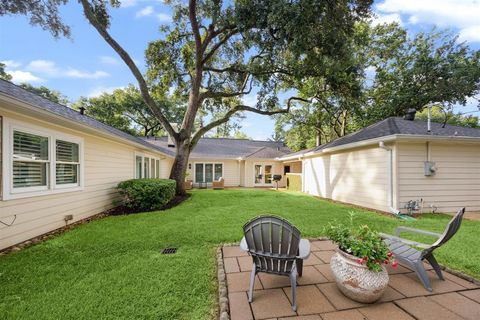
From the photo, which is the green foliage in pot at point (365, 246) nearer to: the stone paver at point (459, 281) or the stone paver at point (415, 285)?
the stone paver at point (415, 285)

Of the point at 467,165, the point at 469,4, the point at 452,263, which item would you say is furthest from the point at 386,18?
the point at 452,263

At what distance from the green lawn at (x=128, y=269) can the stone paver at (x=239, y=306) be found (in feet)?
0.68

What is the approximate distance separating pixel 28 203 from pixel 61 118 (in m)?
1.89

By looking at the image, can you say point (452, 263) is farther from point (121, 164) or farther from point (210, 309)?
point (121, 164)

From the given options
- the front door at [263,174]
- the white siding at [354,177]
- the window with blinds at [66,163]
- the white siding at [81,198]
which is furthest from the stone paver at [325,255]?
the front door at [263,174]

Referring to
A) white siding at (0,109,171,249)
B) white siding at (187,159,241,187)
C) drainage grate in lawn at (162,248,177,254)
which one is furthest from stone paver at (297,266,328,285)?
white siding at (187,159,241,187)

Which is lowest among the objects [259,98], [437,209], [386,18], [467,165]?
[437,209]

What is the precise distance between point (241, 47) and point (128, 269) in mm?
11713

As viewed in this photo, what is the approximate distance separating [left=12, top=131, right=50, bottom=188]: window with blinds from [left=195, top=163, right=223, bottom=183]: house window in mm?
12877

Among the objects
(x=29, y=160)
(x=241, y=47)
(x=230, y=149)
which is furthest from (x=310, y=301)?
(x=230, y=149)

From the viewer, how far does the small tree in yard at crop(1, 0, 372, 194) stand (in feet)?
24.6

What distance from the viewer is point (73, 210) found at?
19.0 ft

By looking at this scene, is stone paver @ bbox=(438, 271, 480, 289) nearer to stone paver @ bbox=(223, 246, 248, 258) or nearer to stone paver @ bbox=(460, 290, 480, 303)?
stone paver @ bbox=(460, 290, 480, 303)

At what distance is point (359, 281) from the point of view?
2.28 metres
